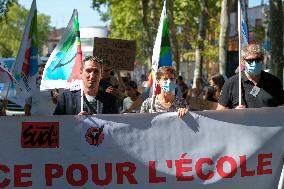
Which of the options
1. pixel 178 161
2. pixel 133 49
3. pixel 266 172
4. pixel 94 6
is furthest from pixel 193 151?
pixel 94 6

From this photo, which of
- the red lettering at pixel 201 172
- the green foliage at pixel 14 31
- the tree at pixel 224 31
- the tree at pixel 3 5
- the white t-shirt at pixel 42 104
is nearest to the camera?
the red lettering at pixel 201 172

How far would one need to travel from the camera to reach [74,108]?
6.10 meters

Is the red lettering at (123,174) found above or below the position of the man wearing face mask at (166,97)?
below

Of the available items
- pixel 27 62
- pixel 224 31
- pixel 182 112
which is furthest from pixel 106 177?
pixel 224 31

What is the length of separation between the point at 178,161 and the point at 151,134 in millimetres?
335

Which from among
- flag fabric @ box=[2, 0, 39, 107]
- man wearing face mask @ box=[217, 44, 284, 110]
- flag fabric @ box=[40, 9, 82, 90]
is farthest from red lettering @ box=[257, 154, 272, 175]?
flag fabric @ box=[2, 0, 39, 107]

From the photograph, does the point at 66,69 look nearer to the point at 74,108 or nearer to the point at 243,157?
the point at 74,108

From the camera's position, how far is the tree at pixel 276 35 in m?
14.5

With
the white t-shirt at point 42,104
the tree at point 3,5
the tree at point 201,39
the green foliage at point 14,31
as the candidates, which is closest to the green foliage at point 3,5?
the tree at point 3,5

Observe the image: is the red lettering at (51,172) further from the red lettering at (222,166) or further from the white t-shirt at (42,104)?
the white t-shirt at (42,104)

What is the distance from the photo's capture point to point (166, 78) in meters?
6.58

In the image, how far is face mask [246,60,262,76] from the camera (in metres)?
6.46

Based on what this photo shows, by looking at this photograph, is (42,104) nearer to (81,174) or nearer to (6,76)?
(6,76)

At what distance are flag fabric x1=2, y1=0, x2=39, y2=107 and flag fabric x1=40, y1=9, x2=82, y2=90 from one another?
→ 378 millimetres
